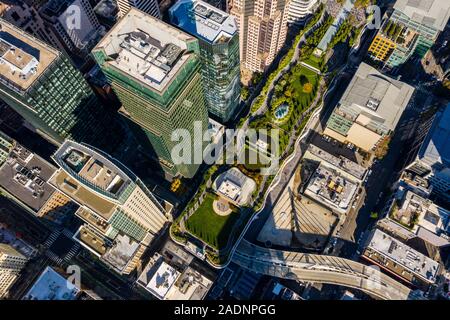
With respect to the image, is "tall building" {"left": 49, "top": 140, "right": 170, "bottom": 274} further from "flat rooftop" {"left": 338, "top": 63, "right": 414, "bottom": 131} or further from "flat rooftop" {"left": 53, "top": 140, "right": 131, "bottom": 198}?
"flat rooftop" {"left": 338, "top": 63, "right": 414, "bottom": 131}

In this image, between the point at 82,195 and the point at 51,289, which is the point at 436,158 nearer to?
the point at 82,195

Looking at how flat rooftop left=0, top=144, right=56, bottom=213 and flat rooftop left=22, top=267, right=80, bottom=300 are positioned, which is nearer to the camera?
flat rooftop left=22, top=267, right=80, bottom=300

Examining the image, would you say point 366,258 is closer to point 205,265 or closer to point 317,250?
point 317,250

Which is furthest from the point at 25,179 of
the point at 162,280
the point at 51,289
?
the point at 162,280

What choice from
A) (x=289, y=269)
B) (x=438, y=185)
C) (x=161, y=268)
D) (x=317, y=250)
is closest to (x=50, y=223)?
(x=161, y=268)

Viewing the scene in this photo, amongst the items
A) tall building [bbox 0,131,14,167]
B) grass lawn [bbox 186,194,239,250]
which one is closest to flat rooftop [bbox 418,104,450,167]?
grass lawn [bbox 186,194,239,250]

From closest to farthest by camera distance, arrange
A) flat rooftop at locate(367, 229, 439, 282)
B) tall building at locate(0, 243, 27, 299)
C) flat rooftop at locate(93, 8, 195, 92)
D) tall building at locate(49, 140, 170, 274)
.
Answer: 1. flat rooftop at locate(93, 8, 195, 92)
2. tall building at locate(49, 140, 170, 274)
3. flat rooftop at locate(367, 229, 439, 282)
4. tall building at locate(0, 243, 27, 299)

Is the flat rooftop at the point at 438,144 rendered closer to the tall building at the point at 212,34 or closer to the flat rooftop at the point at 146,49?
the tall building at the point at 212,34
